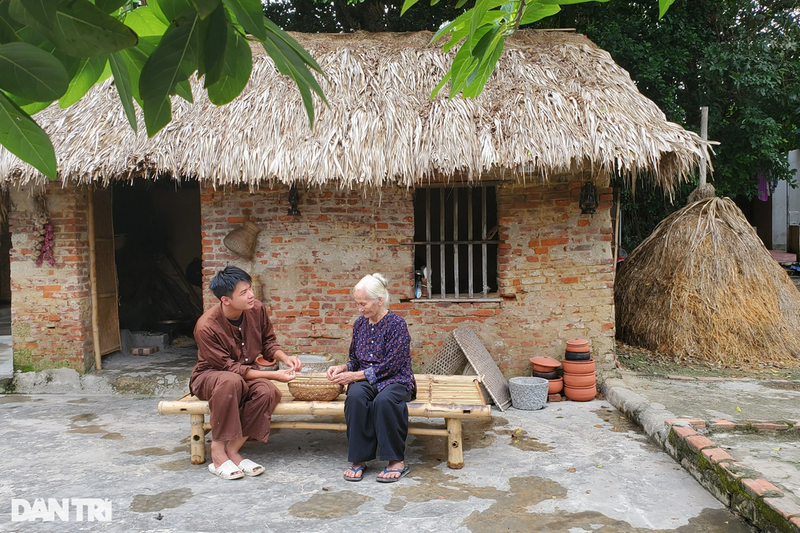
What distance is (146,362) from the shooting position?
6.67 meters

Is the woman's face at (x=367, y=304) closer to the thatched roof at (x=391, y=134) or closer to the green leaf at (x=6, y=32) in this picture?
the thatched roof at (x=391, y=134)

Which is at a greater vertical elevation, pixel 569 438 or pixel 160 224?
pixel 160 224

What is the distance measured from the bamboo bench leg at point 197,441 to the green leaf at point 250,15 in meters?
3.72

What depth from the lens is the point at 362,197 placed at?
591cm

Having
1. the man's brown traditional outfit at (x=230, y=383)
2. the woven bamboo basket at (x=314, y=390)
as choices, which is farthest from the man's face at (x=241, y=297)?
the woven bamboo basket at (x=314, y=390)

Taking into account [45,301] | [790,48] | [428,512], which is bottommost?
[428,512]

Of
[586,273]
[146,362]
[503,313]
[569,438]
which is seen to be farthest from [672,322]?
[146,362]

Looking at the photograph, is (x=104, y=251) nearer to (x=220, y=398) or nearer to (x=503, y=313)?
(x=220, y=398)

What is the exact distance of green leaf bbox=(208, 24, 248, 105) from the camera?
3.12ft

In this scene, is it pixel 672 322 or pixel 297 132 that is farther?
pixel 672 322

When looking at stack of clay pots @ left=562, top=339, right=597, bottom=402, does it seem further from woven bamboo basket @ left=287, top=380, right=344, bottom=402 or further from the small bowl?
the small bowl

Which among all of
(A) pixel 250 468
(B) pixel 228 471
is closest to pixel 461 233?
(A) pixel 250 468

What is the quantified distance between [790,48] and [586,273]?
18.8ft

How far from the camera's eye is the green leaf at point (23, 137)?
3.14ft
